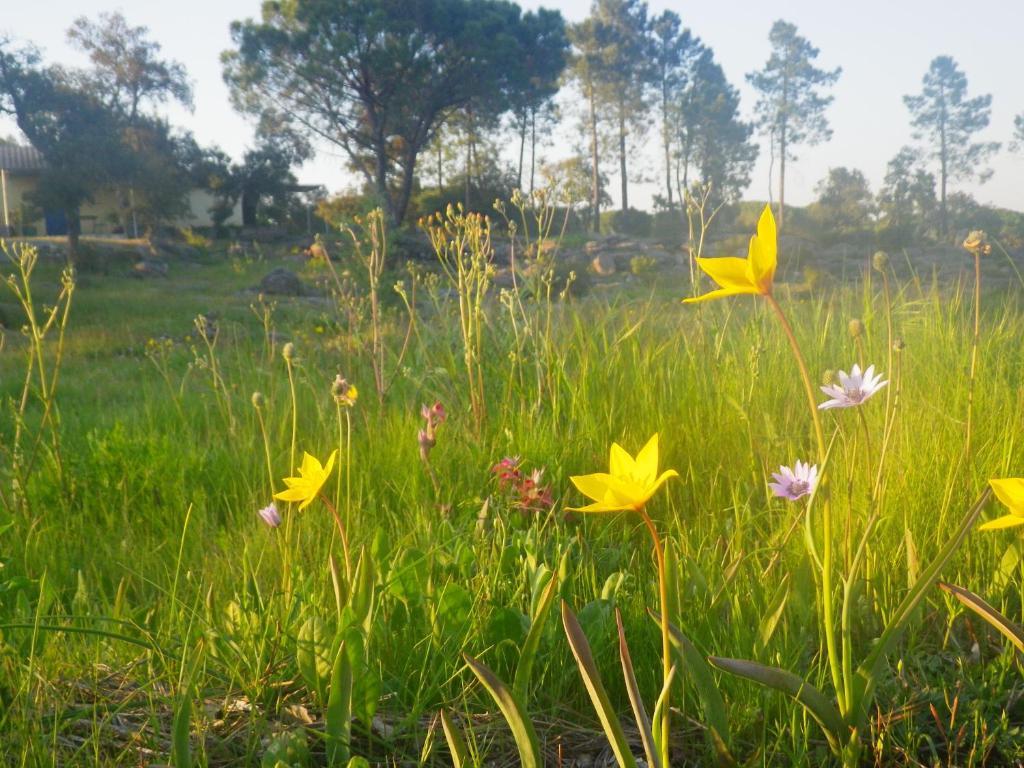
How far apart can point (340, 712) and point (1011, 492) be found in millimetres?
821

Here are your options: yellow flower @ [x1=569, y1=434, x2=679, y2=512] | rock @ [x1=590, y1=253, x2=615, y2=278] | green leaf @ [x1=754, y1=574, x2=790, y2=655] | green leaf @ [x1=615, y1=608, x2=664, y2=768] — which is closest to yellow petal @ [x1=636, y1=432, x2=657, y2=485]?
yellow flower @ [x1=569, y1=434, x2=679, y2=512]

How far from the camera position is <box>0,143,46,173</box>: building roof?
27.0 metres

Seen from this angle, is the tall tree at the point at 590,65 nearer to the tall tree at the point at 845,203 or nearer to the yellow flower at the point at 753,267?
the tall tree at the point at 845,203

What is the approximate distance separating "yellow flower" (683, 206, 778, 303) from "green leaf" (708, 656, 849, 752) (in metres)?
0.40

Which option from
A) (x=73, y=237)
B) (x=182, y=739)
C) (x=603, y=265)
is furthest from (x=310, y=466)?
(x=73, y=237)

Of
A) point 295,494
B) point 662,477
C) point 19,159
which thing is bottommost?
point 295,494

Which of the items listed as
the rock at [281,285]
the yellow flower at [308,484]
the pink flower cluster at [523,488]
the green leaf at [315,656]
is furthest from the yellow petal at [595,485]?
the rock at [281,285]

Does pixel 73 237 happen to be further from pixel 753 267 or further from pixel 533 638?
pixel 753 267

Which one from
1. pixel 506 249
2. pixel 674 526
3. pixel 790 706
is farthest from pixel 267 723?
pixel 506 249

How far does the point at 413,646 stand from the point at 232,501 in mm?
1255

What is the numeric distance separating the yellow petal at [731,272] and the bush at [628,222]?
28.6m

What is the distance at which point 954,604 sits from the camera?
1.43m

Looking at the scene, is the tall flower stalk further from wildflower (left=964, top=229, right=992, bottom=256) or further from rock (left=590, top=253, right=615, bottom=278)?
rock (left=590, top=253, right=615, bottom=278)

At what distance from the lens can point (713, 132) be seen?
30969 millimetres
